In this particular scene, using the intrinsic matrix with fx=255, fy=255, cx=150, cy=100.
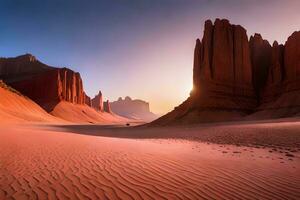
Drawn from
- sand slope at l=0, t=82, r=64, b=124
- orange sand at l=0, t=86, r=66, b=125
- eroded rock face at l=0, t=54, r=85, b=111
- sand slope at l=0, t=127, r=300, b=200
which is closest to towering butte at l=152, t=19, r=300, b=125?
sand slope at l=0, t=127, r=300, b=200

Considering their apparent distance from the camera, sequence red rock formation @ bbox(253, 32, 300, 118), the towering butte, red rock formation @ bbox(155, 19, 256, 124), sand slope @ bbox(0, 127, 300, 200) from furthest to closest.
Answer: red rock formation @ bbox(155, 19, 256, 124), the towering butte, red rock formation @ bbox(253, 32, 300, 118), sand slope @ bbox(0, 127, 300, 200)

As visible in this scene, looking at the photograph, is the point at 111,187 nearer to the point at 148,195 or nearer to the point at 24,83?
the point at 148,195

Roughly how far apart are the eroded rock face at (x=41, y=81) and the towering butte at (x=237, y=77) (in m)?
69.1

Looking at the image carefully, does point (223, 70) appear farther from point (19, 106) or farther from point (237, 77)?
point (19, 106)

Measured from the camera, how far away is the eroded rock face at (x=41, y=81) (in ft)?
337

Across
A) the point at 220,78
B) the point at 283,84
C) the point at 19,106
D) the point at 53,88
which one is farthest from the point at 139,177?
the point at 53,88

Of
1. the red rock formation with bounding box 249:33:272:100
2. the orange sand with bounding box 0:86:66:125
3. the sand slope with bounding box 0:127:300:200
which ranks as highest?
the red rock formation with bounding box 249:33:272:100

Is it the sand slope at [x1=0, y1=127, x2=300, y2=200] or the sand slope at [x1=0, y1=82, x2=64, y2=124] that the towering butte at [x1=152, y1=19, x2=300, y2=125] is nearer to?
the sand slope at [x1=0, y1=127, x2=300, y2=200]

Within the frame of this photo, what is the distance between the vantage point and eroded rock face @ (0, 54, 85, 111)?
103m

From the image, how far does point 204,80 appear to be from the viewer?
1699 inches

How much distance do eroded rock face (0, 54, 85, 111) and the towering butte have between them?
227 feet

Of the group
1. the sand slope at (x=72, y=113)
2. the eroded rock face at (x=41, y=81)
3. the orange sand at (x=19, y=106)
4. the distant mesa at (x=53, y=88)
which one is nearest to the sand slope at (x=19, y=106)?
the orange sand at (x=19, y=106)

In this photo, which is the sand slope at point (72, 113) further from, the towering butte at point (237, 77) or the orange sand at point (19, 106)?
the towering butte at point (237, 77)

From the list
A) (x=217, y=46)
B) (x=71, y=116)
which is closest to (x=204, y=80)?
(x=217, y=46)
